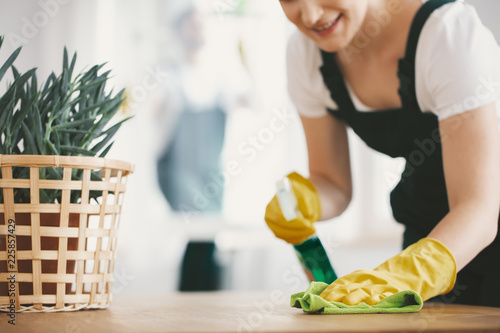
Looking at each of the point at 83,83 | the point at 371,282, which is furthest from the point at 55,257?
the point at 371,282

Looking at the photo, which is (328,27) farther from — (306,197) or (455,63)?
(306,197)

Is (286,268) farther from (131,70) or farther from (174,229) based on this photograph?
(131,70)

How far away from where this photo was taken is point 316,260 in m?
0.97

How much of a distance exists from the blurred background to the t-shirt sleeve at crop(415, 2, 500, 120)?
7.28 ft

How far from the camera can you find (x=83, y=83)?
31.4 inches

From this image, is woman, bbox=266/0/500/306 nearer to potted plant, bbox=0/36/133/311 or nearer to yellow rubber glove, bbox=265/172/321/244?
yellow rubber glove, bbox=265/172/321/244

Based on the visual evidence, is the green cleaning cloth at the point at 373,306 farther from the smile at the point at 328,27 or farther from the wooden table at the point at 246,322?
the smile at the point at 328,27

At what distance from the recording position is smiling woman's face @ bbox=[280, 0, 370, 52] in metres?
1.01

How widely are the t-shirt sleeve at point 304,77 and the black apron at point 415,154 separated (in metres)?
0.04

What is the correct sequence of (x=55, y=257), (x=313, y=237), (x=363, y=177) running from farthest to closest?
(x=363, y=177), (x=313, y=237), (x=55, y=257)

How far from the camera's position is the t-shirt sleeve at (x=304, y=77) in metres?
1.25

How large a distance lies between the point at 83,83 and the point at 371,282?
1.63 feet

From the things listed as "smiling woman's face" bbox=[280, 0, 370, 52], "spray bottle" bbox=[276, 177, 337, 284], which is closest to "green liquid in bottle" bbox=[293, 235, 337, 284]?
"spray bottle" bbox=[276, 177, 337, 284]

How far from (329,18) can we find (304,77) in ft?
0.80
